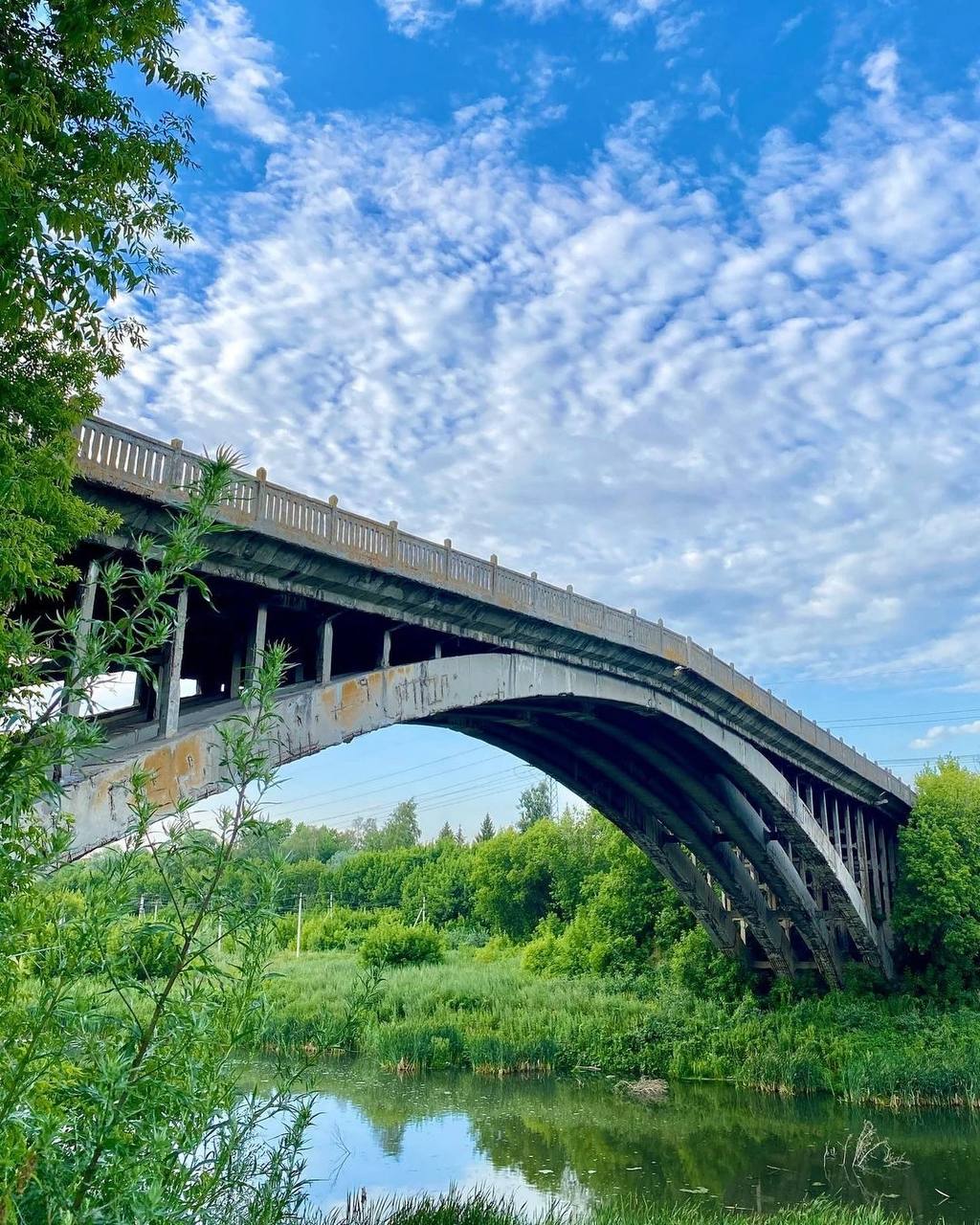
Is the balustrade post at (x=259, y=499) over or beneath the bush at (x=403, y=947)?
over

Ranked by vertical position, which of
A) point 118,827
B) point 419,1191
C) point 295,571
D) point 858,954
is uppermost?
point 295,571

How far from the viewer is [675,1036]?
2617 centimetres

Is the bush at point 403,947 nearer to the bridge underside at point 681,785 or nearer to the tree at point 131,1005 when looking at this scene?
the bridge underside at point 681,785

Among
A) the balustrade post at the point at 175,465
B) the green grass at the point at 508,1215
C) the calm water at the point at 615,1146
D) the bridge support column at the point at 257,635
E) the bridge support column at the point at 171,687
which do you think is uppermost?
the balustrade post at the point at 175,465

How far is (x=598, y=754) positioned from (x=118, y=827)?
1585cm

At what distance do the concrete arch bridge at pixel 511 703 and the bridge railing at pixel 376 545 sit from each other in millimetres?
30

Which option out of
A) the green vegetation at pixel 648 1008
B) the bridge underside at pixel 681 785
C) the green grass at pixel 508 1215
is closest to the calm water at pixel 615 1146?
the green vegetation at pixel 648 1008

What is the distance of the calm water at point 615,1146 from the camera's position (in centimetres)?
1493

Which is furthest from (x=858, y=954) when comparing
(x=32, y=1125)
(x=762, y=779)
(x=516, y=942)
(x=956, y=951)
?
(x=32, y=1125)

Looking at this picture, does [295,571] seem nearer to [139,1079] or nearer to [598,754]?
[139,1079]

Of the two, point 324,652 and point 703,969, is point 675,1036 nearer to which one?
point 703,969

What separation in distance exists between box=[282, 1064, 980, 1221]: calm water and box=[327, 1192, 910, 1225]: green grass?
4.88 feet

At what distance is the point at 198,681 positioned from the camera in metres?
13.4

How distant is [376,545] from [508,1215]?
8404 millimetres
